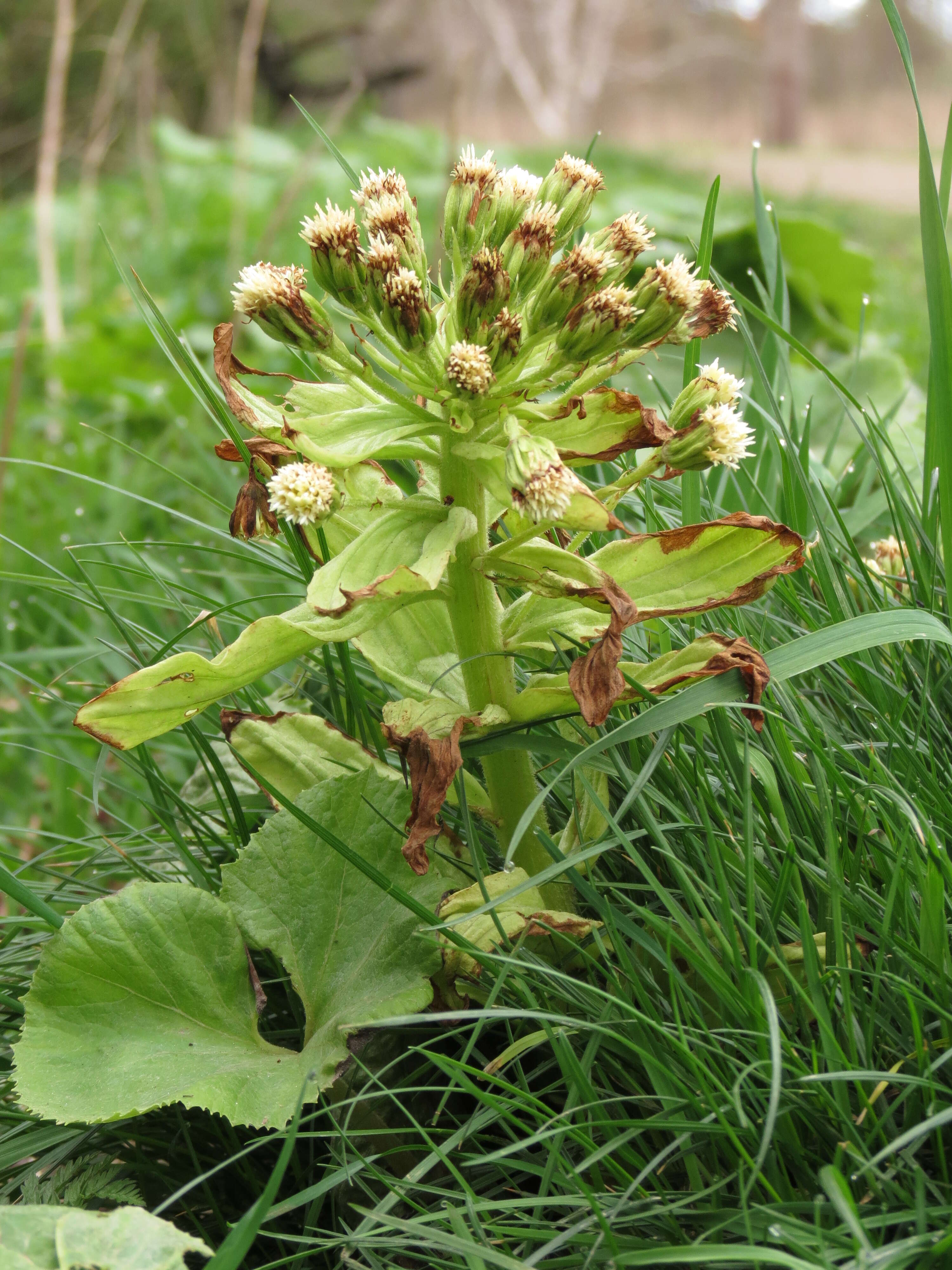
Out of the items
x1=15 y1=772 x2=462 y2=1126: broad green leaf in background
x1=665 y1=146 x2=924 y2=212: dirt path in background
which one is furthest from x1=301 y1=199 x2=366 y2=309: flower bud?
x1=665 y1=146 x2=924 y2=212: dirt path in background

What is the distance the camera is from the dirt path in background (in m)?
8.76

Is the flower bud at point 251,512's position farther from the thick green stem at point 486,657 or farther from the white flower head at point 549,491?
the white flower head at point 549,491

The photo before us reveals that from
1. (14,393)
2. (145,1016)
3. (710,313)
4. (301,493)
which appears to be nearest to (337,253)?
(301,493)

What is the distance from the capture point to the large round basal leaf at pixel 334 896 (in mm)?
969

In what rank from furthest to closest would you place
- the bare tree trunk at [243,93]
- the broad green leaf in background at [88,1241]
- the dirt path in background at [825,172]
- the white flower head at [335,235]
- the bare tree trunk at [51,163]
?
the dirt path in background at [825,172] < the bare tree trunk at [243,93] < the bare tree trunk at [51,163] < the white flower head at [335,235] < the broad green leaf in background at [88,1241]

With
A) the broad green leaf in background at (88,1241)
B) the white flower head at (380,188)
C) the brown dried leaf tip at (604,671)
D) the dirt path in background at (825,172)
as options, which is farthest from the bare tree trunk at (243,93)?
the dirt path in background at (825,172)

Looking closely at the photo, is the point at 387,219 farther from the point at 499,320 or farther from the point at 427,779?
the point at 427,779

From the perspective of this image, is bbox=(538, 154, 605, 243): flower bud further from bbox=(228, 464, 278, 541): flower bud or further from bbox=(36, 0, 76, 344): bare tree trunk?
bbox=(36, 0, 76, 344): bare tree trunk

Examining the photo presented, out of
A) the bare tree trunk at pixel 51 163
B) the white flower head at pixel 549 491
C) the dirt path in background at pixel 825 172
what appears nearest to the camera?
the white flower head at pixel 549 491

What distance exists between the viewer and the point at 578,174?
3.44 feet

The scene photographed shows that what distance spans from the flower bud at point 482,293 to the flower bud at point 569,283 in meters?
0.04

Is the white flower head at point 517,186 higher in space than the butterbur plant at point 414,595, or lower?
higher

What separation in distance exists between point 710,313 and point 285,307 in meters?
0.38

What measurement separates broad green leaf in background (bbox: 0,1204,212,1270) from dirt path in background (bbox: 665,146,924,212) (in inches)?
257
